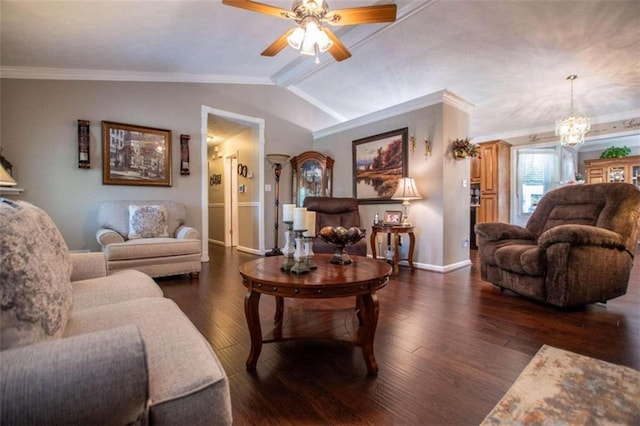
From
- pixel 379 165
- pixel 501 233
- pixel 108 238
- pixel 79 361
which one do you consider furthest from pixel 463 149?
pixel 108 238

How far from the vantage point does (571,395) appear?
1310mm

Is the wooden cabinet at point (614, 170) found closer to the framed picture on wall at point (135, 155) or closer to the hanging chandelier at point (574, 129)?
the hanging chandelier at point (574, 129)

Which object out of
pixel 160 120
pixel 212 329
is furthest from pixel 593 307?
pixel 160 120

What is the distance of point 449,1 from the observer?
2.94 m

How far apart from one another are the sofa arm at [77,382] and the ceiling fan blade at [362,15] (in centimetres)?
254

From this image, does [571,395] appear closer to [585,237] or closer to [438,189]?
[585,237]

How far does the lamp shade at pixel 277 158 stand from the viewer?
523 cm

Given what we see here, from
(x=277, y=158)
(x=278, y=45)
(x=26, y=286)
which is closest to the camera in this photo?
(x=26, y=286)

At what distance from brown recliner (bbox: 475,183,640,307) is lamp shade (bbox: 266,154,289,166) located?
369cm

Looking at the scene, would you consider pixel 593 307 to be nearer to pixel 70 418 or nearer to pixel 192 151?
pixel 70 418

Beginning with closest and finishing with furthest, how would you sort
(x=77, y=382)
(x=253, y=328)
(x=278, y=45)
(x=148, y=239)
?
(x=77, y=382) → (x=253, y=328) → (x=278, y=45) → (x=148, y=239)

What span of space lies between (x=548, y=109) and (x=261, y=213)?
552 cm

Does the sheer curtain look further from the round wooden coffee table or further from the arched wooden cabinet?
the round wooden coffee table

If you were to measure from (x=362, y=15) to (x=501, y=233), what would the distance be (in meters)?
2.43
